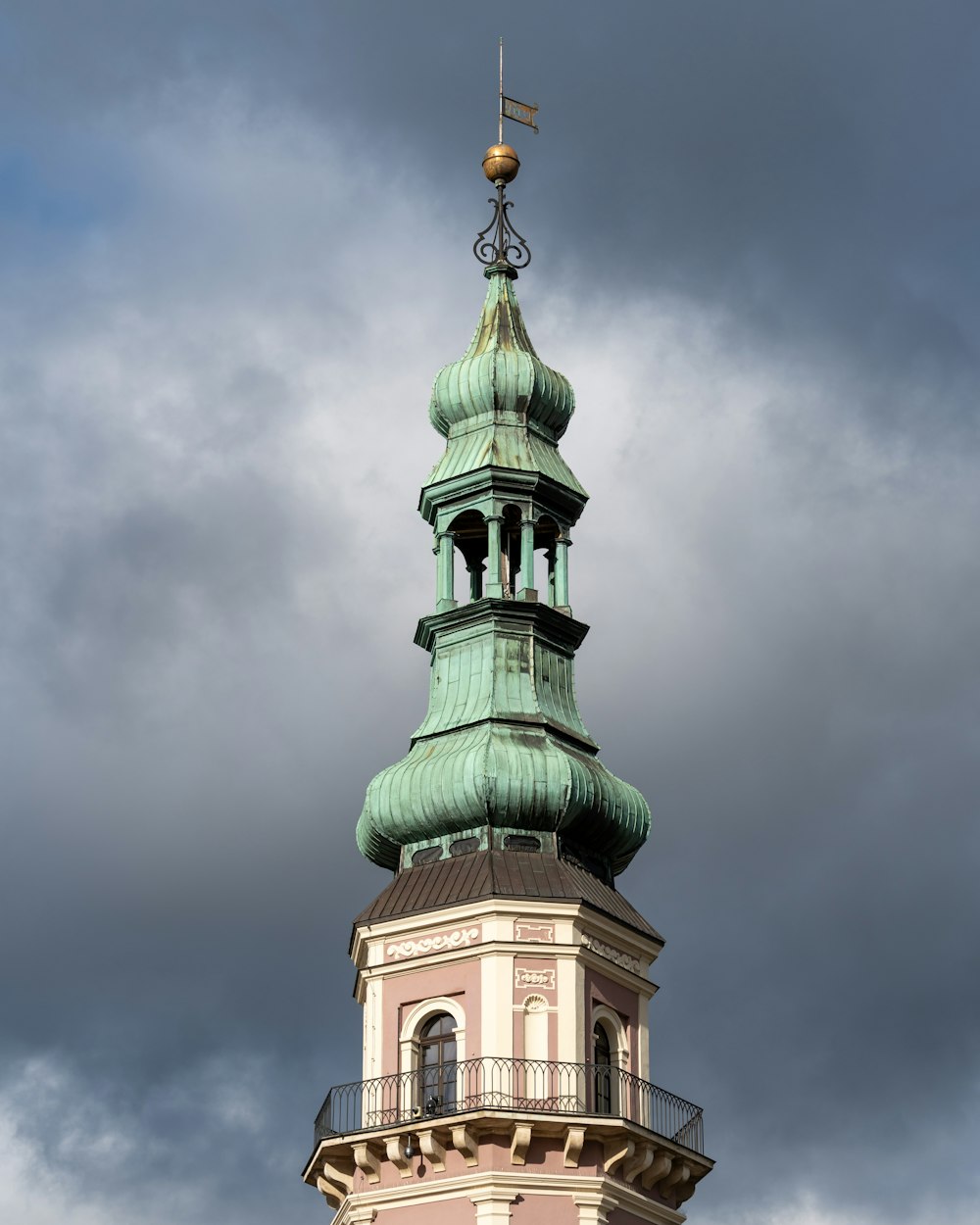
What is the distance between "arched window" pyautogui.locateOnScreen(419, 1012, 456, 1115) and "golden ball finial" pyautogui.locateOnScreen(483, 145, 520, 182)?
18.3 metres

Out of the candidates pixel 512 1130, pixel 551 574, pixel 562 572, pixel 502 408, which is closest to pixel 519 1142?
pixel 512 1130

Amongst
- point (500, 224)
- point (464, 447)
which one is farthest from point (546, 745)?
point (500, 224)

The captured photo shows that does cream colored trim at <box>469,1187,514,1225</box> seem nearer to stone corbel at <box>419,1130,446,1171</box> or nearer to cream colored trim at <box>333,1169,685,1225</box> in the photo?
cream colored trim at <box>333,1169,685,1225</box>

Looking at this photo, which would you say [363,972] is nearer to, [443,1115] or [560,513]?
[443,1115]

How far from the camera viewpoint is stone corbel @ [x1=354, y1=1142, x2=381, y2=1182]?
53.3 metres

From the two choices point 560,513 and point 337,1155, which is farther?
point 560,513

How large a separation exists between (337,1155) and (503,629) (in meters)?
10.5

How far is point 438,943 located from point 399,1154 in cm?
397

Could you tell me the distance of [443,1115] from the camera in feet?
172

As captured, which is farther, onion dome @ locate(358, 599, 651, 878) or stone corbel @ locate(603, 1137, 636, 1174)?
onion dome @ locate(358, 599, 651, 878)

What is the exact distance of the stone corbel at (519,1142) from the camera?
5225 cm

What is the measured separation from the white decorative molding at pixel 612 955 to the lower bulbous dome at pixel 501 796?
88.9 inches

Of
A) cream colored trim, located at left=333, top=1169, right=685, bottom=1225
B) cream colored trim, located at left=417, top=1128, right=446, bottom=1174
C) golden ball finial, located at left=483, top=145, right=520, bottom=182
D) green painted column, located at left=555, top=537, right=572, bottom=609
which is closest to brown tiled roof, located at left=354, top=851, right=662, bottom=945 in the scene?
cream colored trim, located at left=417, top=1128, right=446, bottom=1174

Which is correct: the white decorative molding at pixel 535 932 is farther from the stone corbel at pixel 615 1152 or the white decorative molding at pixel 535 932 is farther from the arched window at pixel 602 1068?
the stone corbel at pixel 615 1152
